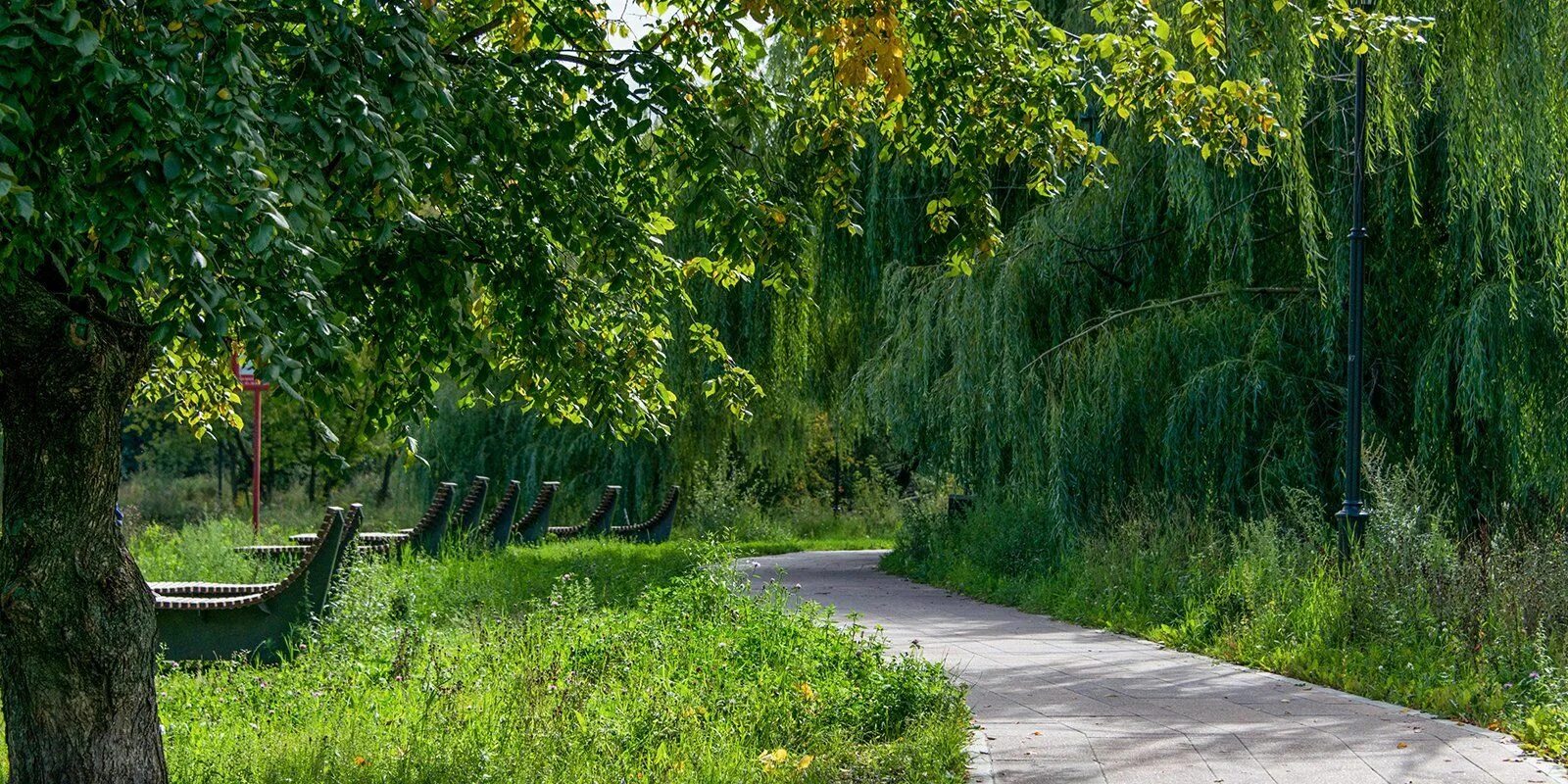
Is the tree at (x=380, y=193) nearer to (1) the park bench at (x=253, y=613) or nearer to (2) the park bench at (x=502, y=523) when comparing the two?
(1) the park bench at (x=253, y=613)

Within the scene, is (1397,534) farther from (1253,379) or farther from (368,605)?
(368,605)

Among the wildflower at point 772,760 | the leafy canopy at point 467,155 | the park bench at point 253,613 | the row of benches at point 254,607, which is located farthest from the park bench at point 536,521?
the wildflower at point 772,760

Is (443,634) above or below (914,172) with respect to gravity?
below

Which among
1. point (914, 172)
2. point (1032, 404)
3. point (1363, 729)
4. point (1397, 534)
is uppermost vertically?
point (914, 172)

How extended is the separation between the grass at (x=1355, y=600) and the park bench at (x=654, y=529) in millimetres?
6603

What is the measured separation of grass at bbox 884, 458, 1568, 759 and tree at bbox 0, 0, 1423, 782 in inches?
124

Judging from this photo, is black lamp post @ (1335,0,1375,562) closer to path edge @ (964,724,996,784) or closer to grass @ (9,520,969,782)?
grass @ (9,520,969,782)

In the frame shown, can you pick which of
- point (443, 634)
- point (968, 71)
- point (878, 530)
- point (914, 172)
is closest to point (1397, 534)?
point (968, 71)

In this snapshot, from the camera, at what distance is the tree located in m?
3.41

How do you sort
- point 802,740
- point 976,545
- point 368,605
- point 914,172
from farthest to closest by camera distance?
point 914,172
point 976,545
point 368,605
point 802,740

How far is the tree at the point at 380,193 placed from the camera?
3.41 meters

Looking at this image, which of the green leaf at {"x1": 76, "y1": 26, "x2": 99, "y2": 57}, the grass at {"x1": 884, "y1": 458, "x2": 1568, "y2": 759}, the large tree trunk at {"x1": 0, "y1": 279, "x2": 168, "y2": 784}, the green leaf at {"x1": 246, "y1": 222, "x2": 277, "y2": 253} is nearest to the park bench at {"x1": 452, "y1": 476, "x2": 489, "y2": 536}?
the grass at {"x1": 884, "y1": 458, "x2": 1568, "y2": 759}

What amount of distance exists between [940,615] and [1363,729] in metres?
5.34

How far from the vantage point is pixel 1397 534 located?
30.7 ft
